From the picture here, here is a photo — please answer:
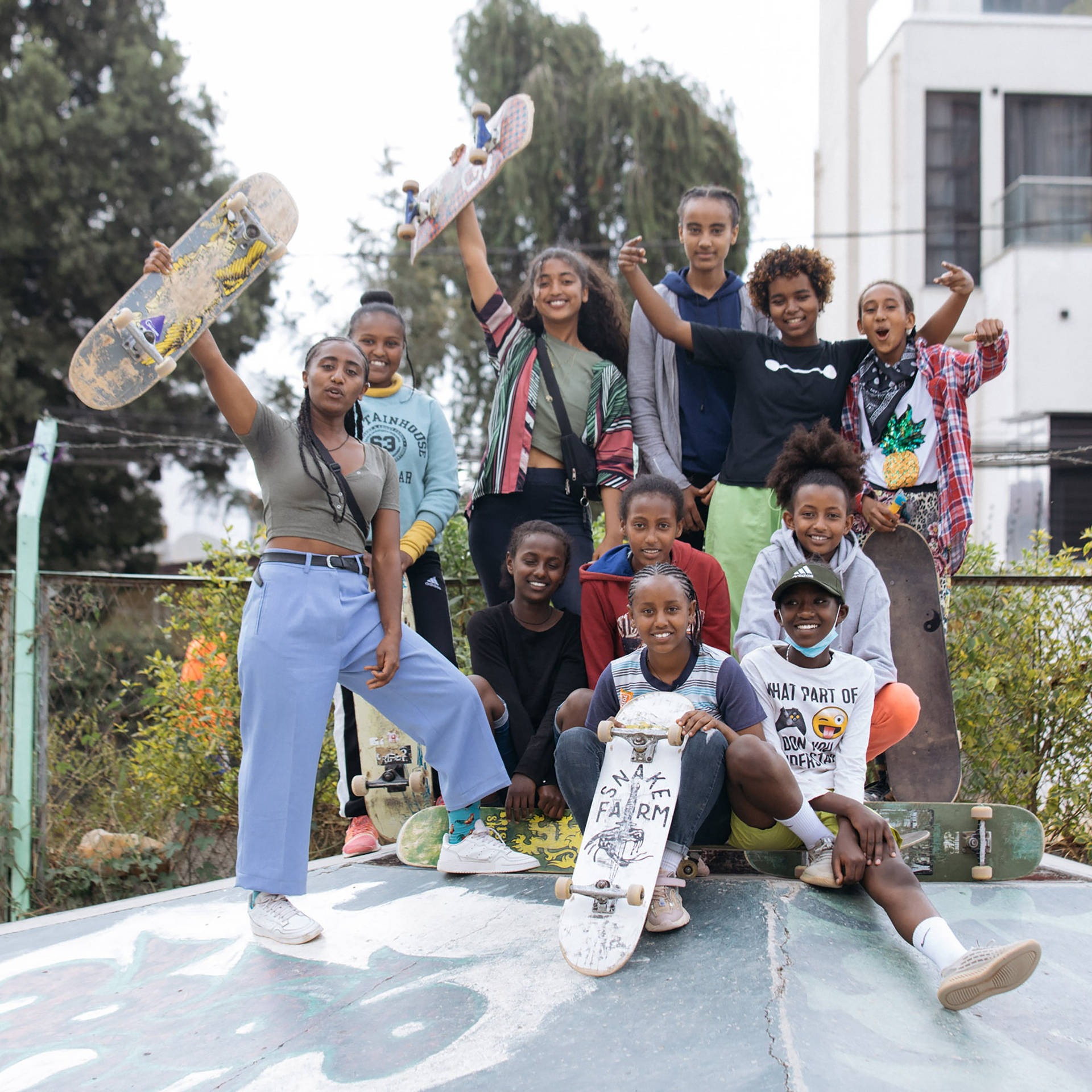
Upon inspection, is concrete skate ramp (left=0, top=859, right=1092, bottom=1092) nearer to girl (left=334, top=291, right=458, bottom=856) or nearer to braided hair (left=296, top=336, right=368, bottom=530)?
girl (left=334, top=291, right=458, bottom=856)

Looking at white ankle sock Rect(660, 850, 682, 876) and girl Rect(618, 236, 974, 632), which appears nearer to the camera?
white ankle sock Rect(660, 850, 682, 876)

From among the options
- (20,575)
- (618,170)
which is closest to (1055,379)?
(618,170)

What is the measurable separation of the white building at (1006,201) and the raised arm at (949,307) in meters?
8.55

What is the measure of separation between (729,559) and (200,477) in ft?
43.5

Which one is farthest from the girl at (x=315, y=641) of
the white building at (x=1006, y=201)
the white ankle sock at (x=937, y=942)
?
the white building at (x=1006, y=201)

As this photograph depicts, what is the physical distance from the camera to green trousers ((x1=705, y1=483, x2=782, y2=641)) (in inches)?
152

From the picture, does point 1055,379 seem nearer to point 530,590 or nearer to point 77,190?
point 530,590

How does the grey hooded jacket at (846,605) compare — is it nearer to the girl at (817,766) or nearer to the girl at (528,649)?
the girl at (817,766)

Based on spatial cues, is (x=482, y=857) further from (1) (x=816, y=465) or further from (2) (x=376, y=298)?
(2) (x=376, y=298)

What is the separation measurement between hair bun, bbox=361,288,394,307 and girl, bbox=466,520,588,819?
1203 millimetres

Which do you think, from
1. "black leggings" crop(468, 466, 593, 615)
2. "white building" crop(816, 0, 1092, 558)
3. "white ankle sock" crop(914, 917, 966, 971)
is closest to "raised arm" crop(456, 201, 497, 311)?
"black leggings" crop(468, 466, 593, 615)

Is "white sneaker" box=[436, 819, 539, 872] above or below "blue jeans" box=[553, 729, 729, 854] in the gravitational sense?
below

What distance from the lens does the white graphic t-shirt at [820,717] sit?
9.93 ft

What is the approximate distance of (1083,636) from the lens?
173 inches
